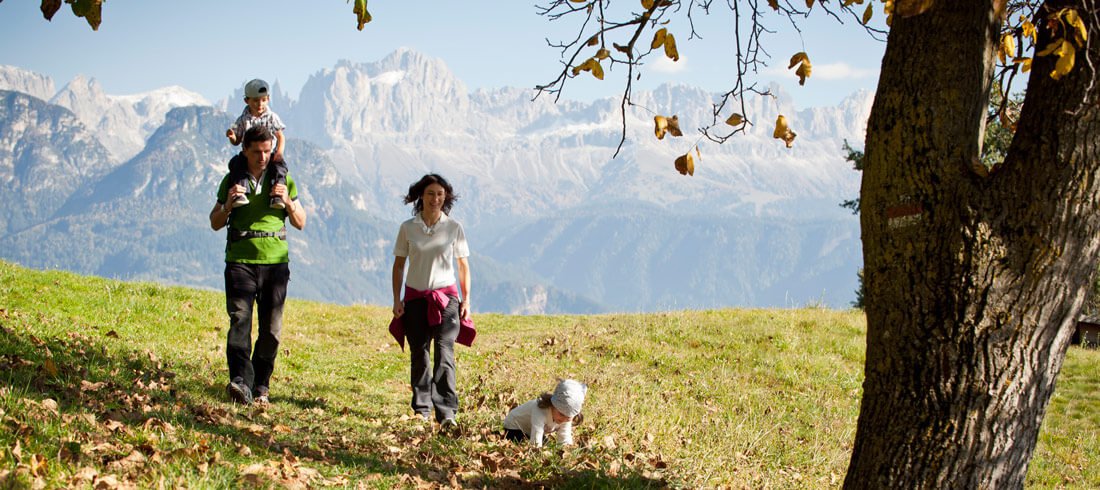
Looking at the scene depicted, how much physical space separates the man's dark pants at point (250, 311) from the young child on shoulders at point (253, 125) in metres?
0.70

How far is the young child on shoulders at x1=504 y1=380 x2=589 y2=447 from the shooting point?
741 centimetres

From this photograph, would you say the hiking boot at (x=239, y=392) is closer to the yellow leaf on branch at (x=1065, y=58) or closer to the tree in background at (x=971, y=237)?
the tree in background at (x=971, y=237)

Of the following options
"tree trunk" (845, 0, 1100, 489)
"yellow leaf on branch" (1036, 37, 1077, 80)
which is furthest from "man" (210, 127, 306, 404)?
"yellow leaf on branch" (1036, 37, 1077, 80)

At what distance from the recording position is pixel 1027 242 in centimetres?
453

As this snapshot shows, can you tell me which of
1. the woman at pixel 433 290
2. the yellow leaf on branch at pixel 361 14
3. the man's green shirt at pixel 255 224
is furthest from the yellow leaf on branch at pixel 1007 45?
the man's green shirt at pixel 255 224

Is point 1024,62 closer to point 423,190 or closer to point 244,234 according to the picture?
point 423,190

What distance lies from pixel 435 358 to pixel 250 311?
6.24 ft

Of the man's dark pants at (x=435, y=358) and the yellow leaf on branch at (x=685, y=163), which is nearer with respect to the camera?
the yellow leaf on branch at (x=685, y=163)

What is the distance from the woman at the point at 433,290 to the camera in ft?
27.5

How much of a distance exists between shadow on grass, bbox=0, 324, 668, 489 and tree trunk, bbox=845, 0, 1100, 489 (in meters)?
2.51

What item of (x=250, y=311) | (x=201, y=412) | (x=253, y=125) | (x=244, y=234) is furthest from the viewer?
(x=253, y=125)

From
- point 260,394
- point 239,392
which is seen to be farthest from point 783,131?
point 260,394

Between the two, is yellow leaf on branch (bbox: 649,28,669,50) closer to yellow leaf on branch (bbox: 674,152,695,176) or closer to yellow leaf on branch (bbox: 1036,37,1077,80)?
yellow leaf on branch (bbox: 674,152,695,176)

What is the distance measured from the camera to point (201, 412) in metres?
7.33
